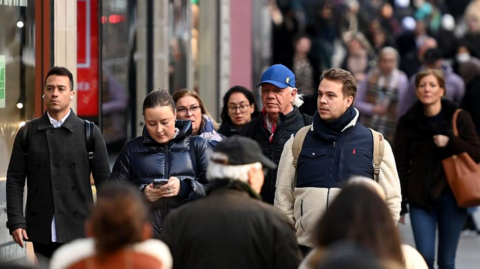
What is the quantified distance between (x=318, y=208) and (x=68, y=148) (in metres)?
1.70

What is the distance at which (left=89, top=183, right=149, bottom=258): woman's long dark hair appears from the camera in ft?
14.9

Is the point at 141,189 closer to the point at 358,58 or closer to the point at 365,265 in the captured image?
the point at 365,265

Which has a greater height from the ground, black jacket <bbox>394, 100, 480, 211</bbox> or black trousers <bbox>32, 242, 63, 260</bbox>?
black jacket <bbox>394, 100, 480, 211</bbox>

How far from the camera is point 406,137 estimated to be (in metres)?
10.2

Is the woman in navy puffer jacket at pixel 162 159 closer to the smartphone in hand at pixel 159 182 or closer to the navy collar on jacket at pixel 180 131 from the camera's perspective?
the navy collar on jacket at pixel 180 131

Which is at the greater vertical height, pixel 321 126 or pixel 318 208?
pixel 321 126

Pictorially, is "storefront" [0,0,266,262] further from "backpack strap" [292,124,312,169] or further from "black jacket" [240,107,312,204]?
"backpack strap" [292,124,312,169]

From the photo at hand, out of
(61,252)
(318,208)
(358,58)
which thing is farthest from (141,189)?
(358,58)

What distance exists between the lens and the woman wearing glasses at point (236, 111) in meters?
10.3

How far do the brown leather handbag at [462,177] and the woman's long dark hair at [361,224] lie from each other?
5.38m

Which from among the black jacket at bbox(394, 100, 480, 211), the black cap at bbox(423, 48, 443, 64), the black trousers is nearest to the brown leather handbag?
the black jacket at bbox(394, 100, 480, 211)

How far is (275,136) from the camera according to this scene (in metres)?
8.56

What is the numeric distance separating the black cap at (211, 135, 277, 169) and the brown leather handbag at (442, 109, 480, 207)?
4.46 m

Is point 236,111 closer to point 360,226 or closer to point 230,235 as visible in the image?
point 230,235
